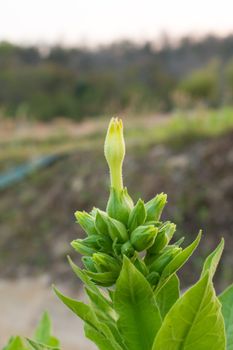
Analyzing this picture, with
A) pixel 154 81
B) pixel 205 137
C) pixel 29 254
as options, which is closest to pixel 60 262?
pixel 29 254

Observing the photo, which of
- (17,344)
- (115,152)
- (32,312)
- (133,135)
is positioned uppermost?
(133,135)

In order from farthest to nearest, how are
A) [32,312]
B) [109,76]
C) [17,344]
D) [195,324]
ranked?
[109,76] → [32,312] → [17,344] → [195,324]

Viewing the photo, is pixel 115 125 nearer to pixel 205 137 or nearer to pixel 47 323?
pixel 47 323

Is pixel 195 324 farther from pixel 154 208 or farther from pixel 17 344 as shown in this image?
pixel 17 344

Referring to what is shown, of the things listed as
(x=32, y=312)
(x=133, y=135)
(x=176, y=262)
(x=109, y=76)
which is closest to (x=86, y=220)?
(x=176, y=262)

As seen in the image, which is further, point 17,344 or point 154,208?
point 17,344

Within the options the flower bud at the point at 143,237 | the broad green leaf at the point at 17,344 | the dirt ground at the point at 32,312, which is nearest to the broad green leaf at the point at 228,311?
the flower bud at the point at 143,237

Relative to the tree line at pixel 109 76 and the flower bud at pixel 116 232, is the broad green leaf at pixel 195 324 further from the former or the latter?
the tree line at pixel 109 76
